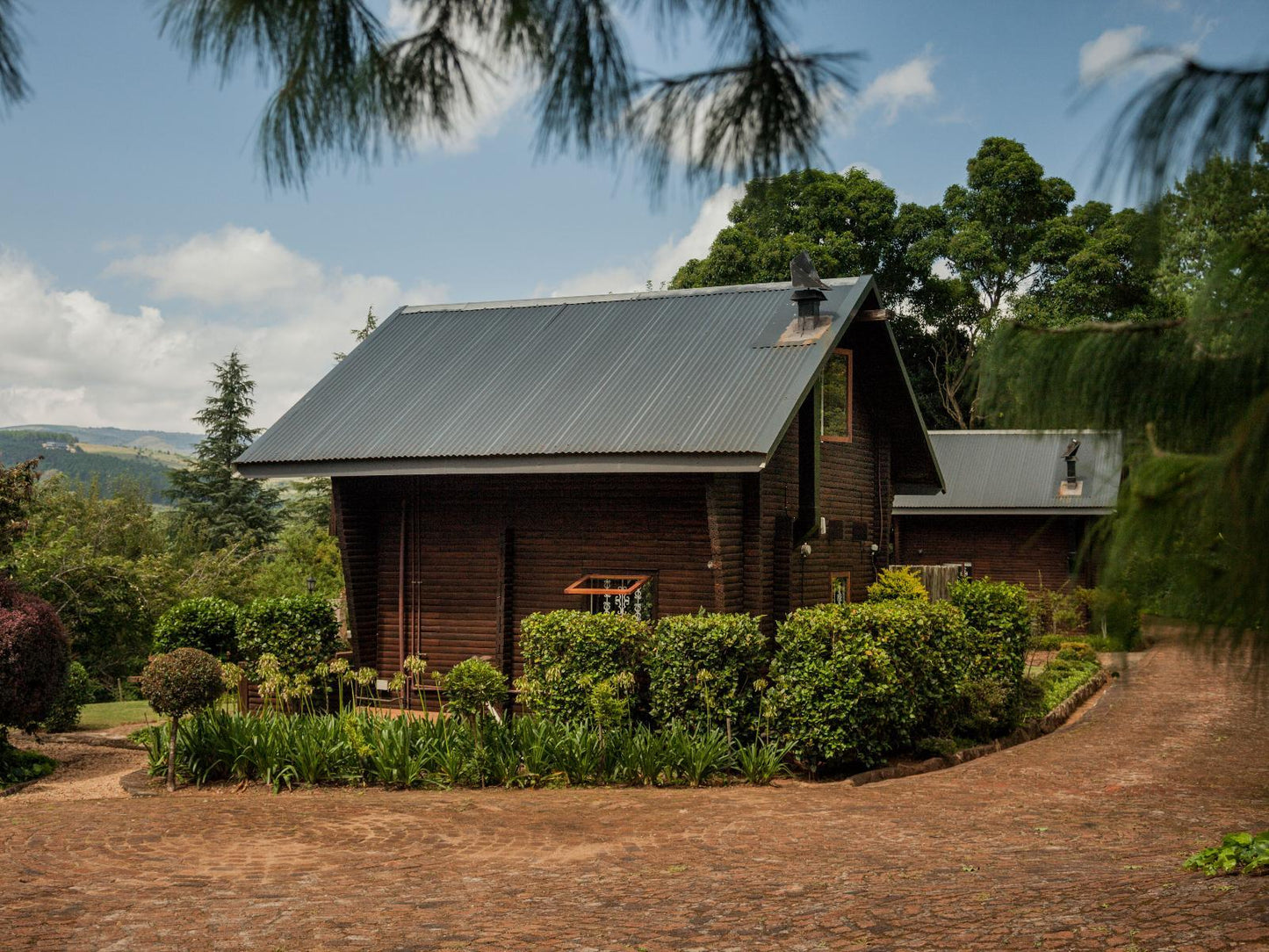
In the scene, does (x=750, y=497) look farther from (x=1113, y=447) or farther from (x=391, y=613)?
(x=1113, y=447)

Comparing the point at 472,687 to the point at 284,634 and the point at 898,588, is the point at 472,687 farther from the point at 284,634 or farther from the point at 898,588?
the point at 898,588

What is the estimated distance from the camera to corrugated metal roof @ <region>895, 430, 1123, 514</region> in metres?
27.5

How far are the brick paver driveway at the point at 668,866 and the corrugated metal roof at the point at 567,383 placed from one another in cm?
460

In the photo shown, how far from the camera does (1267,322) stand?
3.74 m

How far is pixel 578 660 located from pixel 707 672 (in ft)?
4.88

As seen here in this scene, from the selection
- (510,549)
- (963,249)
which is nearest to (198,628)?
(510,549)

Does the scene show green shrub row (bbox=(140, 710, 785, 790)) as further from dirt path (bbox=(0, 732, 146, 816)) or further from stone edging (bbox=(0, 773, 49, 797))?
stone edging (bbox=(0, 773, 49, 797))

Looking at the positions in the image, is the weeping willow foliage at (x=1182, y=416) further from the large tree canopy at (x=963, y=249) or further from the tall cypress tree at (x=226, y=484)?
the tall cypress tree at (x=226, y=484)

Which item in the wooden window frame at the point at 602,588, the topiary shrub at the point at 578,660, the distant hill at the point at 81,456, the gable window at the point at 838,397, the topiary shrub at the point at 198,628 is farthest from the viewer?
the distant hill at the point at 81,456

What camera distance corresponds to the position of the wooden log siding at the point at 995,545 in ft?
89.2

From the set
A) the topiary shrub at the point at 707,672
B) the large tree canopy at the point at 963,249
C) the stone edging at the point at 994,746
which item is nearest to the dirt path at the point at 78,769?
the topiary shrub at the point at 707,672

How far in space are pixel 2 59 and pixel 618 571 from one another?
465 inches

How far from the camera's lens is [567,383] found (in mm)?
15977

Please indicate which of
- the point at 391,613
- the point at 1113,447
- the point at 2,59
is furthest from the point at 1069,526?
the point at 2,59
